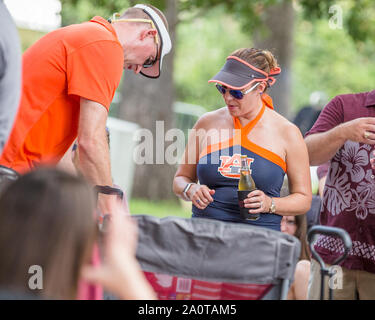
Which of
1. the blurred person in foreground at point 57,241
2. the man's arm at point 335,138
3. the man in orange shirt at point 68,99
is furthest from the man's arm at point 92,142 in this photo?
the blurred person in foreground at point 57,241

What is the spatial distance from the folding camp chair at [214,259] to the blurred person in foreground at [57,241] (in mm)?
787

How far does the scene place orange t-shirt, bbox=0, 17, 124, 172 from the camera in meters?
3.10

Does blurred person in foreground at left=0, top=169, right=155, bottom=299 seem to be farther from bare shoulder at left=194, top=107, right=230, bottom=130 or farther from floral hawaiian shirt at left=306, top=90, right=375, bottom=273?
bare shoulder at left=194, top=107, right=230, bottom=130

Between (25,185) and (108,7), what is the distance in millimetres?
8904

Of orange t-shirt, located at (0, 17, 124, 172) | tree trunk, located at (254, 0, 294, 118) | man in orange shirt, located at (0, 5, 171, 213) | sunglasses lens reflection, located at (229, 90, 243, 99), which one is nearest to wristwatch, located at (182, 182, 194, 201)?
sunglasses lens reflection, located at (229, 90, 243, 99)

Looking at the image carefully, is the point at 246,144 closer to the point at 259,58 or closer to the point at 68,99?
the point at 259,58

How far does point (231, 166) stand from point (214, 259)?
41.4 inches

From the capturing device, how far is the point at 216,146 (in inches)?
144

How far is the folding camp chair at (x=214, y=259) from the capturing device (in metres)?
2.57

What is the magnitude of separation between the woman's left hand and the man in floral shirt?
0.40 metres

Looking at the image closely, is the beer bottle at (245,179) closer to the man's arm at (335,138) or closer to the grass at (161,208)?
the man's arm at (335,138)

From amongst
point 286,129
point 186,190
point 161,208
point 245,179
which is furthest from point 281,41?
point 245,179

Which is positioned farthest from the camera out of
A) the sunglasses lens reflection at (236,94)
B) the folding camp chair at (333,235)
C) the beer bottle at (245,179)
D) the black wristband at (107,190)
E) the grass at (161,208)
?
the grass at (161,208)

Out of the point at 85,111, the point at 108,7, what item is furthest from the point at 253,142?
the point at 108,7
